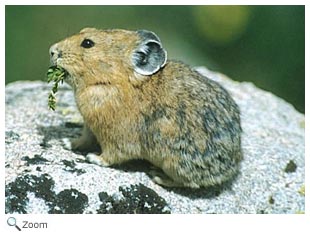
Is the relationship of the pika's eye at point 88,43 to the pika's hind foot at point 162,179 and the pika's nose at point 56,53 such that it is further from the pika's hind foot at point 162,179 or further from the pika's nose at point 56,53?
the pika's hind foot at point 162,179

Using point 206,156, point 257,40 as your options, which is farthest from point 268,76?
point 206,156

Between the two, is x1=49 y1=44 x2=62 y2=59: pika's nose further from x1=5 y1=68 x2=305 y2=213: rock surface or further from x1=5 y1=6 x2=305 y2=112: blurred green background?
x1=5 y1=6 x2=305 y2=112: blurred green background

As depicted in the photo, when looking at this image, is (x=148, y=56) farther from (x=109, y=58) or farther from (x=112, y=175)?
(x=112, y=175)

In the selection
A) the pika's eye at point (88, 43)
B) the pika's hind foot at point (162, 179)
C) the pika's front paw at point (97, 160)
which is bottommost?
the pika's hind foot at point (162, 179)
